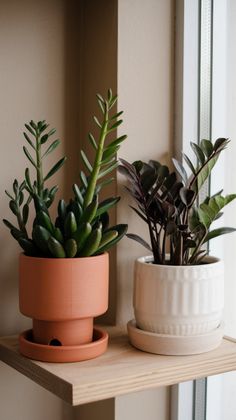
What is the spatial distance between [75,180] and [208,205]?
282 millimetres

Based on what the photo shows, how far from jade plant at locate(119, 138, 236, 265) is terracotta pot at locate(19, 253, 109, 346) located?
0.38 feet

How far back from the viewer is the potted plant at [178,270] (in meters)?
0.96

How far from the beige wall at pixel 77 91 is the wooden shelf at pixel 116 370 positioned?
138mm

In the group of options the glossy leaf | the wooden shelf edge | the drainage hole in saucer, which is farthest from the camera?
the glossy leaf

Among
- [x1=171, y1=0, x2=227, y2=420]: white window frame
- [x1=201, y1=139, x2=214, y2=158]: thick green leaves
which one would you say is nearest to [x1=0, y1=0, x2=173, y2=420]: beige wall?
[x1=171, y1=0, x2=227, y2=420]: white window frame

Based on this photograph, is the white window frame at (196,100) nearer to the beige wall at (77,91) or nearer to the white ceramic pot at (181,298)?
the beige wall at (77,91)

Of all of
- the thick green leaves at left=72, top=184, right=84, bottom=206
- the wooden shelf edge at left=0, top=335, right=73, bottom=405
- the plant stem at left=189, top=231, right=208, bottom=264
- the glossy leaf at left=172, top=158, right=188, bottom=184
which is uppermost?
the glossy leaf at left=172, top=158, right=188, bottom=184

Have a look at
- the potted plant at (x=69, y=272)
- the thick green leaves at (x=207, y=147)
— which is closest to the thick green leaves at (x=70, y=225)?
the potted plant at (x=69, y=272)

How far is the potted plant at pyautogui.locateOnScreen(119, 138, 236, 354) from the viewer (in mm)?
956

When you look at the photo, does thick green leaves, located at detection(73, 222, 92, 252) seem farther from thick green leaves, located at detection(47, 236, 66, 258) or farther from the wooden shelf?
the wooden shelf

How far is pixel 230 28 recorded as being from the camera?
1.14 meters

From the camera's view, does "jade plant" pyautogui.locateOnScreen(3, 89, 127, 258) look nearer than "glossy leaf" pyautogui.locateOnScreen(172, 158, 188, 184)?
Yes

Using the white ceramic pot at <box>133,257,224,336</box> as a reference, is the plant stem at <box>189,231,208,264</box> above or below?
above

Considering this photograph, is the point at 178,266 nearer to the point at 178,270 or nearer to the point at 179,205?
the point at 178,270
